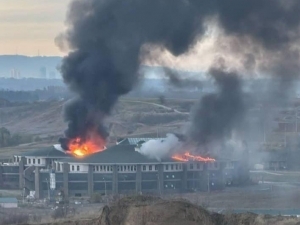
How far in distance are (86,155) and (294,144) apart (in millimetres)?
29981

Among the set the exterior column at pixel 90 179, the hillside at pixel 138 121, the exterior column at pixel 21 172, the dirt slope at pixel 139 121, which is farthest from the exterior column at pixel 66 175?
the dirt slope at pixel 139 121

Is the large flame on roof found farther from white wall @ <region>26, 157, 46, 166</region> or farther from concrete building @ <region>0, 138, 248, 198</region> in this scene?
white wall @ <region>26, 157, 46, 166</region>

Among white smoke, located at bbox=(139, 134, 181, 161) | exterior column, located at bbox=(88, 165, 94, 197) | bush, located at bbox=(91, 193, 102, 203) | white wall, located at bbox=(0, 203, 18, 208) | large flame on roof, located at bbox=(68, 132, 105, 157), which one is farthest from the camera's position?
white smoke, located at bbox=(139, 134, 181, 161)

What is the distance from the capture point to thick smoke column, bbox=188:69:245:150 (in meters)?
106

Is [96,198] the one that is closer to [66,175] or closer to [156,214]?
[66,175]

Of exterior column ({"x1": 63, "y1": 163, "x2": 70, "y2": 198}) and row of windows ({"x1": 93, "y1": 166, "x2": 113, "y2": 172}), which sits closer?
exterior column ({"x1": 63, "y1": 163, "x2": 70, "y2": 198})

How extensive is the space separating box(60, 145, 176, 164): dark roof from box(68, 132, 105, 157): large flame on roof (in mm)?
985

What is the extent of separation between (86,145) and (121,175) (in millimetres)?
4390

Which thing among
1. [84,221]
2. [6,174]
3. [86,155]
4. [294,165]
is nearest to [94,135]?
[86,155]

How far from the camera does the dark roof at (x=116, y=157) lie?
106m

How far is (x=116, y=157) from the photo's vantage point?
4218 inches

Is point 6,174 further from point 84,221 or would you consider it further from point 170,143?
point 84,221

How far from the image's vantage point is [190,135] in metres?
110

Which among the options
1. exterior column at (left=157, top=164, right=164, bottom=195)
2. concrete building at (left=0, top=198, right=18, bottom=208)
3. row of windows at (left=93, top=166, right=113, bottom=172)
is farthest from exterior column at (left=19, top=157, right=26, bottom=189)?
concrete building at (left=0, top=198, right=18, bottom=208)
